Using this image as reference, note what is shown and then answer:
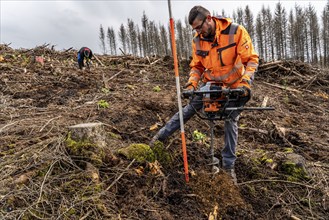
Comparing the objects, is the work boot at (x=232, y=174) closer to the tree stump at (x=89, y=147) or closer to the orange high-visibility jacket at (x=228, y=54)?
the orange high-visibility jacket at (x=228, y=54)

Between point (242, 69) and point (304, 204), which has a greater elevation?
point (242, 69)

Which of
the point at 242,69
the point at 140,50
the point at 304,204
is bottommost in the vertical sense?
the point at 304,204

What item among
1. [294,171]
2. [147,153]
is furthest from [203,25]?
[294,171]

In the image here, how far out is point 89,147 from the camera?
324 cm

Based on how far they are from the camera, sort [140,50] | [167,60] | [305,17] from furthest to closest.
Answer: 1. [140,50]
2. [305,17]
3. [167,60]

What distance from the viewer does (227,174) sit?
11.1ft

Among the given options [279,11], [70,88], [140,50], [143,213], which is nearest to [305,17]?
[279,11]

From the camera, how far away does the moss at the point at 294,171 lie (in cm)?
355

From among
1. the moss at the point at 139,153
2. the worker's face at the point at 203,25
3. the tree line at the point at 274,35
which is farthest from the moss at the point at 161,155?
the tree line at the point at 274,35

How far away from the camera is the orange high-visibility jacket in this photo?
10.3 ft

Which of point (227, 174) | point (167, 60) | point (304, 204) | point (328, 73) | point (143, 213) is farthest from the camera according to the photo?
point (167, 60)

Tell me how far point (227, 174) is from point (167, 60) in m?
9.51

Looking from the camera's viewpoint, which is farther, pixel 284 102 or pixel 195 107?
pixel 284 102

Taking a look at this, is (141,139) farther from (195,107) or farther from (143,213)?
(143,213)
